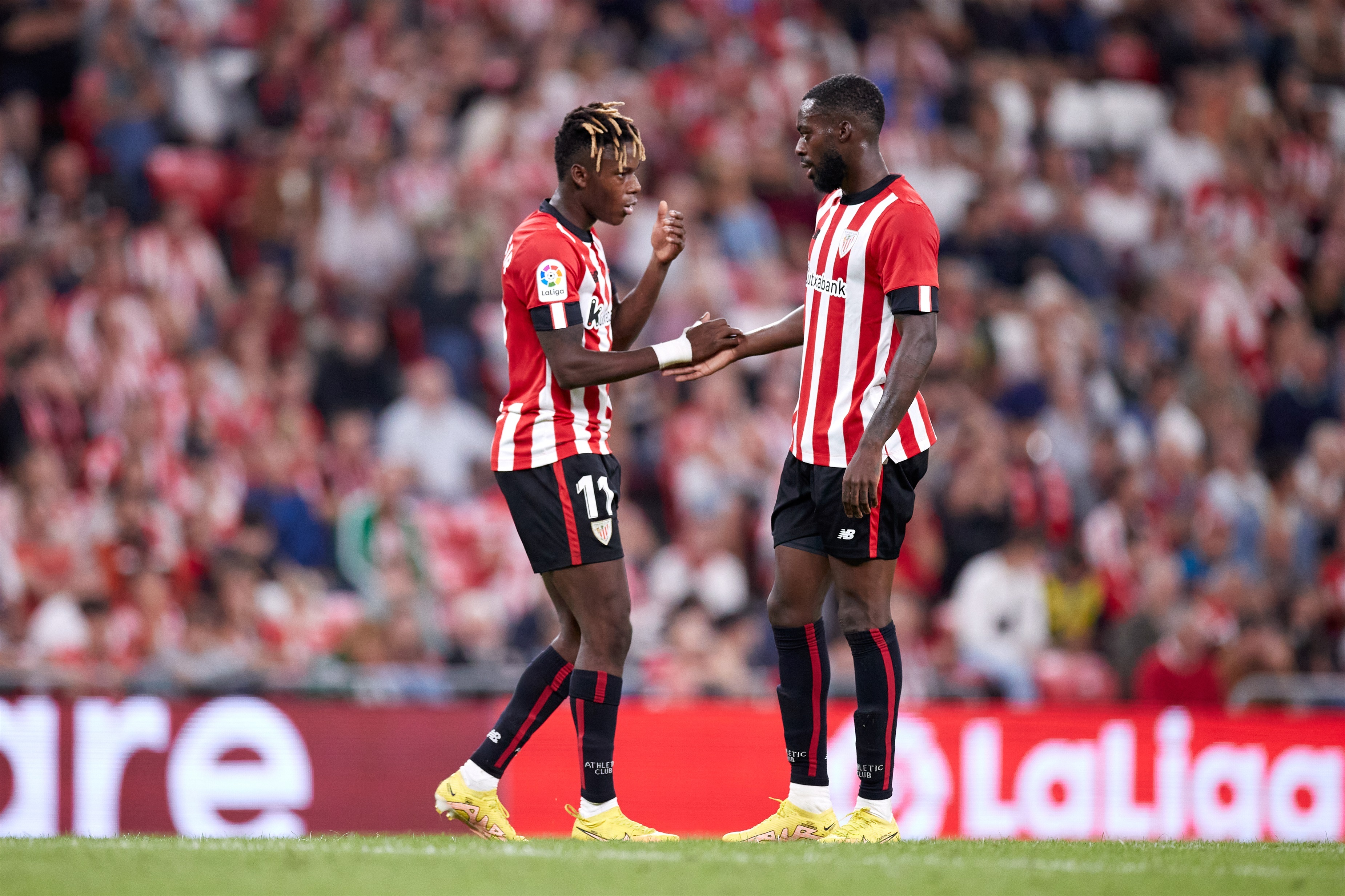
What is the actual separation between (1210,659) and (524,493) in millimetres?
6472

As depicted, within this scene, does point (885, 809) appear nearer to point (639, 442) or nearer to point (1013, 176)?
point (639, 442)

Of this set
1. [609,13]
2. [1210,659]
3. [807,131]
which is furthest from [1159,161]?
[807,131]

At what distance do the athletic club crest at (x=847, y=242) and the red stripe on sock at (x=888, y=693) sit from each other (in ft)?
4.42

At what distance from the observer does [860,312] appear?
5.86 meters

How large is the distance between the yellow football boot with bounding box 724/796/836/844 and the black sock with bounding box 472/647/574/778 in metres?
0.84

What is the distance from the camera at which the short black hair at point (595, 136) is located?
234 inches

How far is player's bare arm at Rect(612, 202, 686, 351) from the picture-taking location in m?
6.00

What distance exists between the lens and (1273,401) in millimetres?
13719

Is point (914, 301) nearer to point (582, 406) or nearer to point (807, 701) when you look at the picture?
point (582, 406)

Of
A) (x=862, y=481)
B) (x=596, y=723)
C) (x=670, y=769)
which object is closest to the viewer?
(x=862, y=481)

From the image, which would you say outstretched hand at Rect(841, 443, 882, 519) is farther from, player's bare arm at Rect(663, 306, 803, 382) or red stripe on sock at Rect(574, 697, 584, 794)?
red stripe on sock at Rect(574, 697, 584, 794)

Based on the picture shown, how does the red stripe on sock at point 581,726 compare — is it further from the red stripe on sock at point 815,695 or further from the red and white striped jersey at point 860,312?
the red and white striped jersey at point 860,312

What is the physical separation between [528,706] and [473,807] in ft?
1.41

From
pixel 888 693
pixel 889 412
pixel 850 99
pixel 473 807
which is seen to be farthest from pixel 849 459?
pixel 473 807
